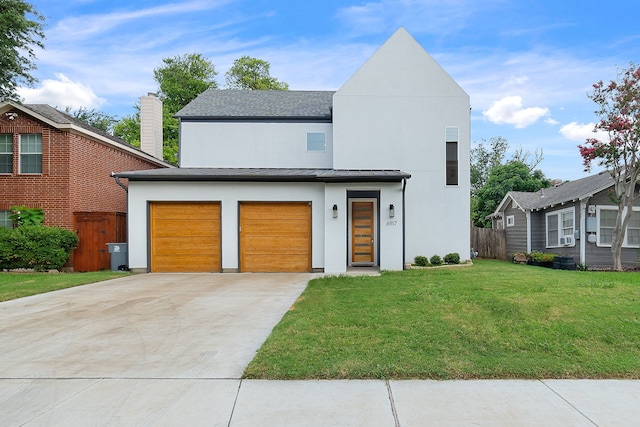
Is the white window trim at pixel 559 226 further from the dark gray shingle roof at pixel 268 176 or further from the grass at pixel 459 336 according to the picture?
the grass at pixel 459 336

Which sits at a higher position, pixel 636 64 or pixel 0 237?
pixel 636 64

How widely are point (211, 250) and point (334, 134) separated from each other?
5.89 metres

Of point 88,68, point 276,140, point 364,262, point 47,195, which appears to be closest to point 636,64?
point 364,262

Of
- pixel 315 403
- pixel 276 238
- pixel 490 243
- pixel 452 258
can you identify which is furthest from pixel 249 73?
pixel 315 403

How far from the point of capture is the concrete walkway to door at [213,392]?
3553 millimetres

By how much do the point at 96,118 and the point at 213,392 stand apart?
45.0 meters

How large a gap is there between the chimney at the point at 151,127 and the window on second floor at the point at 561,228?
62.3 feet

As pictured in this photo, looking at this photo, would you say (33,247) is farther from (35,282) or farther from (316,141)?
(316,141)

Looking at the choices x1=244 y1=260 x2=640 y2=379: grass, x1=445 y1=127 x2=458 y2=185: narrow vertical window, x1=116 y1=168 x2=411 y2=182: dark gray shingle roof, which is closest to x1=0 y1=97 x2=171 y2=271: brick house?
x1=116 y1=168 x2=411 y2=182: dark gray shingle roof

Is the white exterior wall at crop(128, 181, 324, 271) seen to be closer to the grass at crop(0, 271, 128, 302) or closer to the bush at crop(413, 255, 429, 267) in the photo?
the grass at crop(0, 271, 128, 302)

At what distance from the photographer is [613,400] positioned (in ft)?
12.8

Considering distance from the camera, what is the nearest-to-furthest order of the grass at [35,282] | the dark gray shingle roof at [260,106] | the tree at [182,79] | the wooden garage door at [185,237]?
the grass at [35,282]
the wooden garage door at [185,237]
the dark gray shingle roof at [260,106]
the tree at [182,79]

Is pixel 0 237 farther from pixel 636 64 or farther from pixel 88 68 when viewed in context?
pixel 636 64

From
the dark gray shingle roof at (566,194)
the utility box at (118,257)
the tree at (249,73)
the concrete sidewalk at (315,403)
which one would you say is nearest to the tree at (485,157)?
the tree at (249,73)
